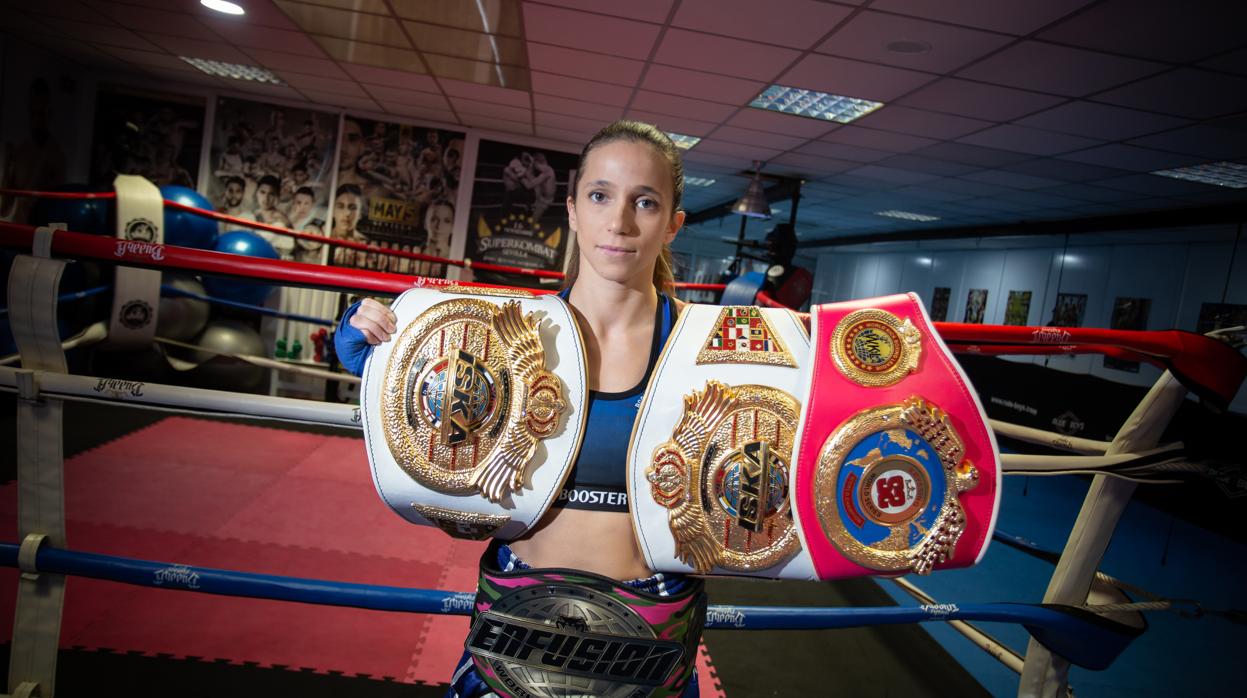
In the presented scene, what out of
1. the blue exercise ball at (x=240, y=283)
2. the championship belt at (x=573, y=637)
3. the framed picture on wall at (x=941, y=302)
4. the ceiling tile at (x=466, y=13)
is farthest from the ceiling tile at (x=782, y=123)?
the framed picture on wall at (x=941, y=302)

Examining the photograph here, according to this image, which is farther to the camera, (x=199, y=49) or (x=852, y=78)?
(x=199, y=49)

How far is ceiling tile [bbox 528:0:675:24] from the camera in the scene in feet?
11.0

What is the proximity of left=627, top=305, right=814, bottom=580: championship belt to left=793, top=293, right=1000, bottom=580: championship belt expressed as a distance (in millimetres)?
33

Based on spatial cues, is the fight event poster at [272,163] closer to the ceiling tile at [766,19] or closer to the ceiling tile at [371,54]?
the ceiling tile at [371,54]

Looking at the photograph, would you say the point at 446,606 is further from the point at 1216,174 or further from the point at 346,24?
the point at 1216,174

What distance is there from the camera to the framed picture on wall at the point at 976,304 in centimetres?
1004

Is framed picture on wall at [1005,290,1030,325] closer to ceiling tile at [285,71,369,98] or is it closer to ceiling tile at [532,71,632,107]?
ceiling tile at [532,71,632,107]

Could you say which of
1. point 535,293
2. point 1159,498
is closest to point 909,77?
point 535,293

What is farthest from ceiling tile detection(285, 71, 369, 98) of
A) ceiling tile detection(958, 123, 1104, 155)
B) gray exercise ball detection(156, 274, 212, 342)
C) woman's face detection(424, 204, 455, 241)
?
ceiling tile detection(958, 123, 1104, 155)

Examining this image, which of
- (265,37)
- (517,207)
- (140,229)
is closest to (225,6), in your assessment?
(265,37)

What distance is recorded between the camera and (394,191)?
7.24m

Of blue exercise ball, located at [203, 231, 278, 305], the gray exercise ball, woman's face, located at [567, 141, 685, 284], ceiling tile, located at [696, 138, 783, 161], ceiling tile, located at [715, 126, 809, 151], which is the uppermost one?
ceiling tile, located at [696, 138, 783, 161]

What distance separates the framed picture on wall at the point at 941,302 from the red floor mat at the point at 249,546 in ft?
34.2

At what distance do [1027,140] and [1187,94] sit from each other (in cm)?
129
